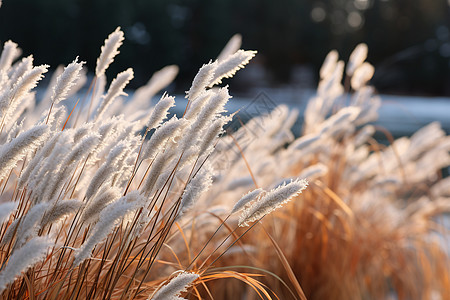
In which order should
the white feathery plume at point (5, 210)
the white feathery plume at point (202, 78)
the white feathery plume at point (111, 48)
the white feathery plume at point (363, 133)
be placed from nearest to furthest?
1. the white feathery plume at point (5, 210)
2. the white feathery plume at point (202, 78)
3. the white feathery plume at point (111, 48)
4. the white feathery plume at point (363, 133)

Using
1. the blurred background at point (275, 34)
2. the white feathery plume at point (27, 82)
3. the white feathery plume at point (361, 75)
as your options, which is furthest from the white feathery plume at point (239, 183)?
the blurred background at point (275, 34)

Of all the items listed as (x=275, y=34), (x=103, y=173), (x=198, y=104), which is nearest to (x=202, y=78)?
(x=198, y=104)

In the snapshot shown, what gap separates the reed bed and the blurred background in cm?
1162

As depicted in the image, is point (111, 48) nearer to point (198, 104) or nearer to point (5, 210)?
point (198, 104)

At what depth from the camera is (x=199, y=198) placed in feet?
2.16

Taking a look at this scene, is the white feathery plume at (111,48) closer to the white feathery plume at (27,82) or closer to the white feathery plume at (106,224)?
the white feathery plume at (27,82)

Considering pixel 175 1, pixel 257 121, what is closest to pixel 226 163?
pixel 257 121

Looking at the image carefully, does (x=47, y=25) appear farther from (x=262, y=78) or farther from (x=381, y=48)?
(x=381, y=48)

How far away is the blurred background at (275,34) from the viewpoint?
13602 mm

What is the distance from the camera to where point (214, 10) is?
16.4 m

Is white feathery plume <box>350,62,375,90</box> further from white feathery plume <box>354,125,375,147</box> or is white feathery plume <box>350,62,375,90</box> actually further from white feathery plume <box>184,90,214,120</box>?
white feathery plume <box>184,90,214,120</box>

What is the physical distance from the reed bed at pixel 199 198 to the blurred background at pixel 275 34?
1162 cm

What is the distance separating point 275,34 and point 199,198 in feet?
64.5

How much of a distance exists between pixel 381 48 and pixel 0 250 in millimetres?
21328
